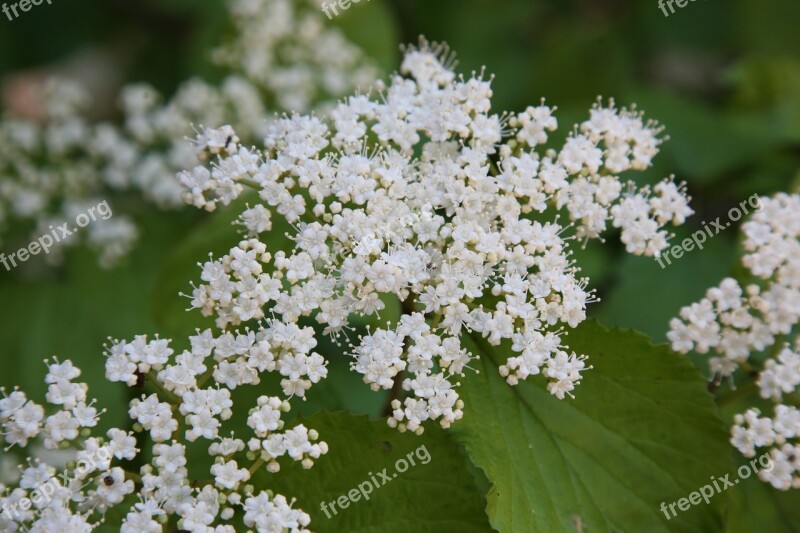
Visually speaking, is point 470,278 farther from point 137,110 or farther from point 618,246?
point 137,110

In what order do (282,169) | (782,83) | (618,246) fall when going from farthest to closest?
(782,83), (618,246), (282,169)

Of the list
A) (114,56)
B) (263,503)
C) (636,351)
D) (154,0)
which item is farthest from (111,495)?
(114,56)

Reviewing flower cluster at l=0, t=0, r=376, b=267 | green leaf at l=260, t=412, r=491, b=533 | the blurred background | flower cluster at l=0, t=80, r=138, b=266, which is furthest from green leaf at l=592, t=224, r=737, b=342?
flower cluster at l=0, t=80, r=138, b=266

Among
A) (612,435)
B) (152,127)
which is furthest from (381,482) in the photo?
(152,127)

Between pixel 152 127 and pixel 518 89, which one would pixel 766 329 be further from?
pixel 152 127

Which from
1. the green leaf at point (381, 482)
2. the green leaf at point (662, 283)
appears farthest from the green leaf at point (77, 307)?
the green leaf at point (662, 283)

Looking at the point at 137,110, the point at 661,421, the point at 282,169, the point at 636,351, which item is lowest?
the point at 661,421

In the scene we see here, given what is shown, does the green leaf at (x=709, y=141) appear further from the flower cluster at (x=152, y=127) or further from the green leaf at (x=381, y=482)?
the green leaf at (x=381, y=482)
